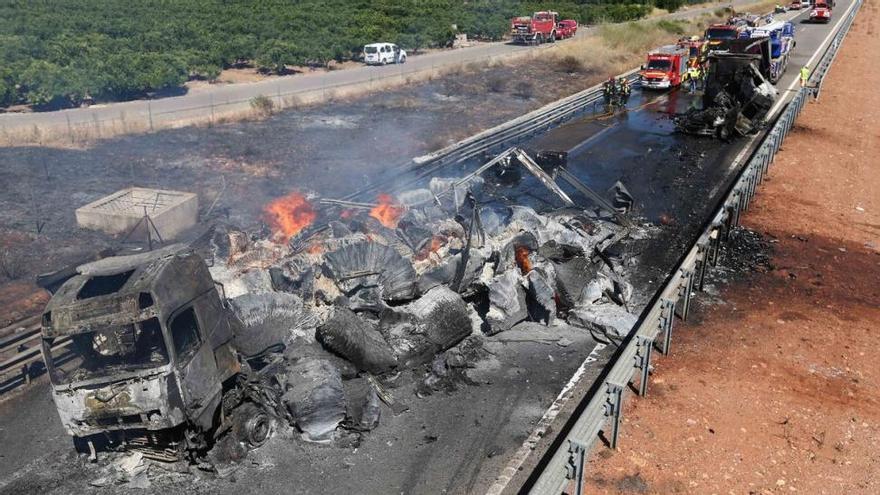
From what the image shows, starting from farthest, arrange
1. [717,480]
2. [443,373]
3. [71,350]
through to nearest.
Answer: [443,373] → [71,350] → [717,480]

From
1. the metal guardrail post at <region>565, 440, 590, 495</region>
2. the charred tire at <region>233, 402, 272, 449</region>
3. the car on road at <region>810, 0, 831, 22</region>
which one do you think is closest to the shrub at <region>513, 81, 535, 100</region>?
the charred tire at <region>233, 402, 272, 449</region>

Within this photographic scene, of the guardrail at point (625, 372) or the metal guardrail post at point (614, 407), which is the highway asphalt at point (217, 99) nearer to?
the guardrail at point (625, 372)

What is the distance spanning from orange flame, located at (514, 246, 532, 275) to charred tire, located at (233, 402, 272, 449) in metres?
5.95

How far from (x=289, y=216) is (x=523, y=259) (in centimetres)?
578

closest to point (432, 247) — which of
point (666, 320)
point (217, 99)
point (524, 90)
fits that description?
point (666, 320)

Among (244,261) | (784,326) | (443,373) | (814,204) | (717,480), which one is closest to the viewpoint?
(717,480)

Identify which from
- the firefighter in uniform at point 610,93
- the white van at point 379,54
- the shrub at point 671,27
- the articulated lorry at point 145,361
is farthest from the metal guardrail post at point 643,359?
the shrub at point 671,27

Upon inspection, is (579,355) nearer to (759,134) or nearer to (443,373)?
(443,373)

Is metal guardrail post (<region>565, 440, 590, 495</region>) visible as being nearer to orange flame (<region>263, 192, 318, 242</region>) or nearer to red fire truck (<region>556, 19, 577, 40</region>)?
orange flame (<region>263, 192, 318, 242</region>)

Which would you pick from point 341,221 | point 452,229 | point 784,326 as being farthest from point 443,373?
point 784,326

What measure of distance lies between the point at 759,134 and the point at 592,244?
15.6 m

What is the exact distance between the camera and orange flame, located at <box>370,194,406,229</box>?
15.0 metres

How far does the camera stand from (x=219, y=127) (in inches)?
1019

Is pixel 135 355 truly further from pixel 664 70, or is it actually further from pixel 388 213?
pixel 664 70
